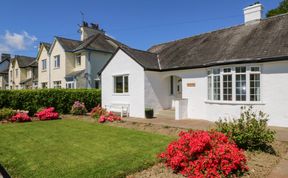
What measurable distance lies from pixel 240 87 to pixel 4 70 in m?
57.6

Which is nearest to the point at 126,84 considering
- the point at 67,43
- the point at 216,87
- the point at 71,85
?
the point at 216,87

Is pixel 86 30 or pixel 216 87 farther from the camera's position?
pixel 86 30

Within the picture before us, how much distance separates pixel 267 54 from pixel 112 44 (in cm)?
2301

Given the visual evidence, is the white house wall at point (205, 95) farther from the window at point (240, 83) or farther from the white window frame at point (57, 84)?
the white window frame at point (57, 84)

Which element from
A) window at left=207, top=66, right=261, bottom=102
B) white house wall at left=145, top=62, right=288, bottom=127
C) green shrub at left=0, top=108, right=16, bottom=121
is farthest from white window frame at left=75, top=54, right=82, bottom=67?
window at left=207, top=66, right=261, bottom=102

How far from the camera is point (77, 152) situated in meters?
7.63

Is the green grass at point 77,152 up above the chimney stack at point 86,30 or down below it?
below

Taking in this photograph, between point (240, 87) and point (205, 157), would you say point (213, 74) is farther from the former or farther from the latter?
point (205, 157)

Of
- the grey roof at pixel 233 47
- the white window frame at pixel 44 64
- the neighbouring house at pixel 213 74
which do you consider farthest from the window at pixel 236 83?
the white window frame at pixel 44 64

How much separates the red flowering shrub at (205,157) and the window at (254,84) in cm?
740

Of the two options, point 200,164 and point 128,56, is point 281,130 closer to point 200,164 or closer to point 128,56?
point 200,164

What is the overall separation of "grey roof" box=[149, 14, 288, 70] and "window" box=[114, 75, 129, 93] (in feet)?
10.5

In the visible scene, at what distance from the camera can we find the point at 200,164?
18.3 feet

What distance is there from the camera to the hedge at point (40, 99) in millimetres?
17487
